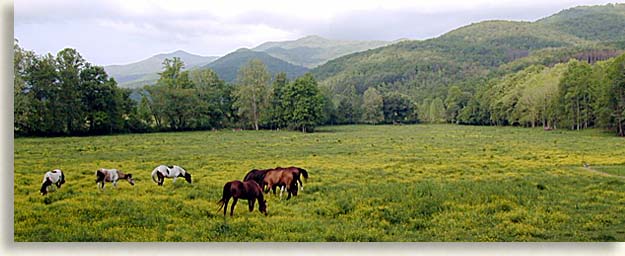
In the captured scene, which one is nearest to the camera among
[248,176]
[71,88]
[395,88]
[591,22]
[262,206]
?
[262,206]

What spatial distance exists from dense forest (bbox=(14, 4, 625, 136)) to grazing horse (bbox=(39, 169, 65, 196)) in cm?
56

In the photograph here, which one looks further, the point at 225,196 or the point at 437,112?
the point at 437,112

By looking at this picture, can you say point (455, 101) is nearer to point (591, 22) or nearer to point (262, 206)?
point (591, 22)

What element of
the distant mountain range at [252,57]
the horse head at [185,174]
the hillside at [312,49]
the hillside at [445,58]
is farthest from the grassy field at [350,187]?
the hillside at [312,49]

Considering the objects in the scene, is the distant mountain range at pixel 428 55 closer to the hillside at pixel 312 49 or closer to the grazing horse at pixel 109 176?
the hillside at pixel 312 49

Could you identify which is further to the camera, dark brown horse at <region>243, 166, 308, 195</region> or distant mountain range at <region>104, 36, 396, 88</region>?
distant mountain range at <region>104, 36, 396, 88</region>

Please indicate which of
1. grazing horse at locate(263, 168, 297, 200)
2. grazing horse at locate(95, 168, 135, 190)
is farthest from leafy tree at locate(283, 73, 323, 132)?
grazing horse at locate(95, 168, 135, 190)

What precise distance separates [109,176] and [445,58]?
15.6 feet

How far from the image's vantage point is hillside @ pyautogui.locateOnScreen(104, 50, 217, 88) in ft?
22.0

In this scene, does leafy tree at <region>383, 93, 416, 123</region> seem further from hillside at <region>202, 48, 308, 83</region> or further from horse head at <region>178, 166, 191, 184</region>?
horse head at <region>178, 166, 191, 184</region>

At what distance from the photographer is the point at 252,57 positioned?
278 inches

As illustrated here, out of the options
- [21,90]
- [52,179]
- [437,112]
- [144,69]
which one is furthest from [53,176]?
[437,112]

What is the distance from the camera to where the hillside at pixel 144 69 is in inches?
264

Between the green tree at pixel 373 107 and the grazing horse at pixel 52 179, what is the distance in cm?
398
